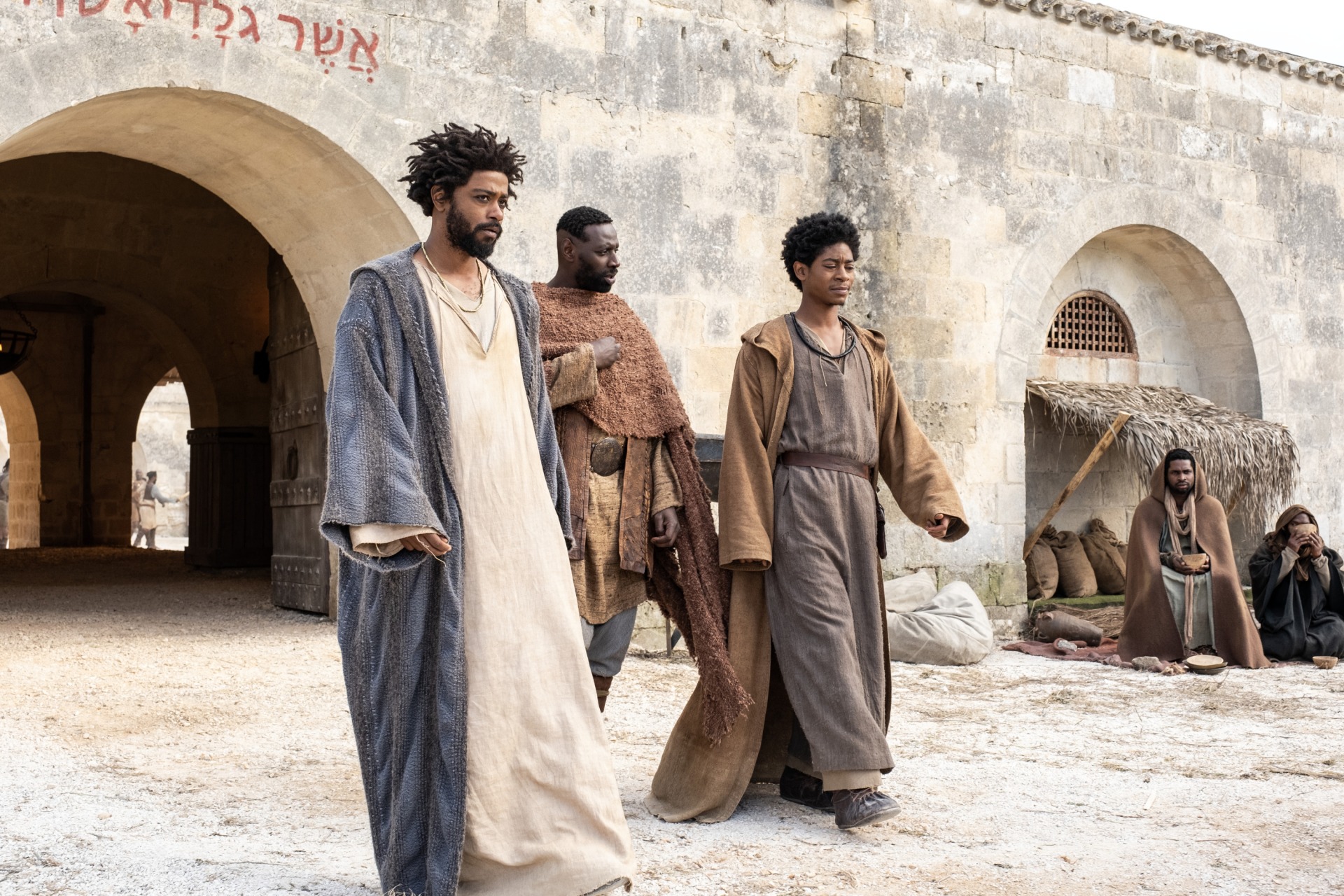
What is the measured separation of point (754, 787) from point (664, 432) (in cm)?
122

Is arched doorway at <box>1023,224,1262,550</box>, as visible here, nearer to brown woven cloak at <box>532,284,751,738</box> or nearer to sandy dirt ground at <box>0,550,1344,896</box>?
sandy dirt ground at <box>0,550,1344,896</box>

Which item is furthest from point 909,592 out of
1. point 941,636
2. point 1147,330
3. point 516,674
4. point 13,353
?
point 13,353

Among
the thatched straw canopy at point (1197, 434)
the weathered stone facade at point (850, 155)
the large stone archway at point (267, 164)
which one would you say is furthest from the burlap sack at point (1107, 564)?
the large stone archway at point (267, 164)

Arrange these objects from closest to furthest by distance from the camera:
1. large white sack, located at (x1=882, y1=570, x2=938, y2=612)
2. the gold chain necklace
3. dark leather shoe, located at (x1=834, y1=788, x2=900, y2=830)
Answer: the gold chain necklace, dark leather shoe, located at (x1=834, y1=788, x2=900, y2=830), large white sack, located at (x1=882, y1=570, x2=938, y2=612)

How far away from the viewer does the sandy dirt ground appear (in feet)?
10.7

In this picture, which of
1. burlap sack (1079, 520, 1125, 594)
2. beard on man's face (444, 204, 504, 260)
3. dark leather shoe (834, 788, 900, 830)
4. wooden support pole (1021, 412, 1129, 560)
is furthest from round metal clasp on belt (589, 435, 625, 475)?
burlap sack (1079, 520, 1125, 594)

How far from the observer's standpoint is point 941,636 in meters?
7.41

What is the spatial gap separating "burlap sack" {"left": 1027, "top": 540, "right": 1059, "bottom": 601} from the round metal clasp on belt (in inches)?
234

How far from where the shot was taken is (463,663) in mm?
2855

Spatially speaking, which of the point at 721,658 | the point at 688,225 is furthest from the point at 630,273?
the point at 721,658

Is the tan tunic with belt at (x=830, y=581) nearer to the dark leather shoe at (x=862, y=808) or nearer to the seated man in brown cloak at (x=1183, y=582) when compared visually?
the dark leather shoe at (x=862, y=808)

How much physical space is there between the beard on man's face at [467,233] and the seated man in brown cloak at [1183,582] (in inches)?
219

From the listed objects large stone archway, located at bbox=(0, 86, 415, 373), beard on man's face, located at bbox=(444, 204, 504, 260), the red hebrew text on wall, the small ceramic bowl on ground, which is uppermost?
the red hebrew text on wall

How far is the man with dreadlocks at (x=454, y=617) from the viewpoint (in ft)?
9.26
